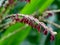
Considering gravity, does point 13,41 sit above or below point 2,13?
below

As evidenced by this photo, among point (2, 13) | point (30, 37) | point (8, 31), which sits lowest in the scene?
point (30, 37)

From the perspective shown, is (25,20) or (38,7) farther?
(38,7)

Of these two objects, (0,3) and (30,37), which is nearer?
(0,3)

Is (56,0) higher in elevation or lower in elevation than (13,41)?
higher

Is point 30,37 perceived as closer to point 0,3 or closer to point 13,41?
point 13,41

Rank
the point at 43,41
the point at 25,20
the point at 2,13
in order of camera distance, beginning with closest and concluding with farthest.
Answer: the point at 25,20
the point at 2,13
the point at 43,41

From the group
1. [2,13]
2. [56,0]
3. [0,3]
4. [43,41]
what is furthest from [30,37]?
[0,3]

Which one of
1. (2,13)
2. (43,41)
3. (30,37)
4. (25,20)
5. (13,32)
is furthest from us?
(30,37)

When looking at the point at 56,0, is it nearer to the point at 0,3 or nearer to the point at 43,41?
the point at 43,41

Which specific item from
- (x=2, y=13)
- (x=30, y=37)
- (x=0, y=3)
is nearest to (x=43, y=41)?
(x=30, y=37)

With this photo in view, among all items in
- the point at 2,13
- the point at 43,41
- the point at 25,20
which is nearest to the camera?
the point at 25,20
